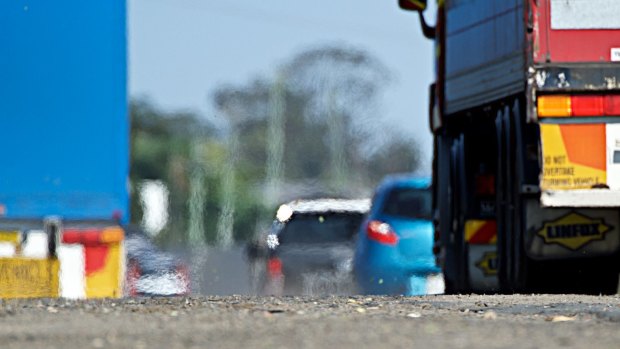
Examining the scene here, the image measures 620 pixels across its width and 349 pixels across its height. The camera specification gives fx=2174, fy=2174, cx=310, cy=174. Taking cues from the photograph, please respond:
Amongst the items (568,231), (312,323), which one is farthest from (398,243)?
(312,323)

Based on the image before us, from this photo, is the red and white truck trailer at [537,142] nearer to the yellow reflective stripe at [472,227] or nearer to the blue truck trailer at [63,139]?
the yellow reflective stripe at [472,227]

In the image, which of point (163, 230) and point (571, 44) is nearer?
point (571, 44)

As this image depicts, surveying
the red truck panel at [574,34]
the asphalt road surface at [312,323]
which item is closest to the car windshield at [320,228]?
the red truck panel at [574,34]

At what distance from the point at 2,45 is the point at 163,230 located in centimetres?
5419

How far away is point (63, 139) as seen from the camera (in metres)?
16.7

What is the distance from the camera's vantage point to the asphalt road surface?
33.0ft

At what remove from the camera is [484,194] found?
17.9m

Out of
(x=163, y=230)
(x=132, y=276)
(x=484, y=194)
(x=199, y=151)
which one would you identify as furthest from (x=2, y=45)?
(x=199, y=151)

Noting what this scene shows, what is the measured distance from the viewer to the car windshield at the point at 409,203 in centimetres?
2100

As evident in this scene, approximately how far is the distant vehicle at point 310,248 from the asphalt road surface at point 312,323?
797 cm

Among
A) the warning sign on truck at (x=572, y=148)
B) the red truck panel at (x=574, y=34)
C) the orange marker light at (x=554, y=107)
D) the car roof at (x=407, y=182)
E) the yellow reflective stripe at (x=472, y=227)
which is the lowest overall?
the yellow reflective stripe at (x=472, y=227)

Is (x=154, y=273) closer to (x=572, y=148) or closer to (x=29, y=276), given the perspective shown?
(x=29, y=276)

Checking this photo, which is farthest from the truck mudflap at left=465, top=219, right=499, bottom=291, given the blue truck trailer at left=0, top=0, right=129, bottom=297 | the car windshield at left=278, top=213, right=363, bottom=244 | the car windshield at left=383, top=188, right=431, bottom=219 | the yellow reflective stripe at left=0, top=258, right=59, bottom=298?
the car windshield at left=278, top=213, right=363, bottom=244

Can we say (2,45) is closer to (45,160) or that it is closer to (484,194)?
(45,160)
